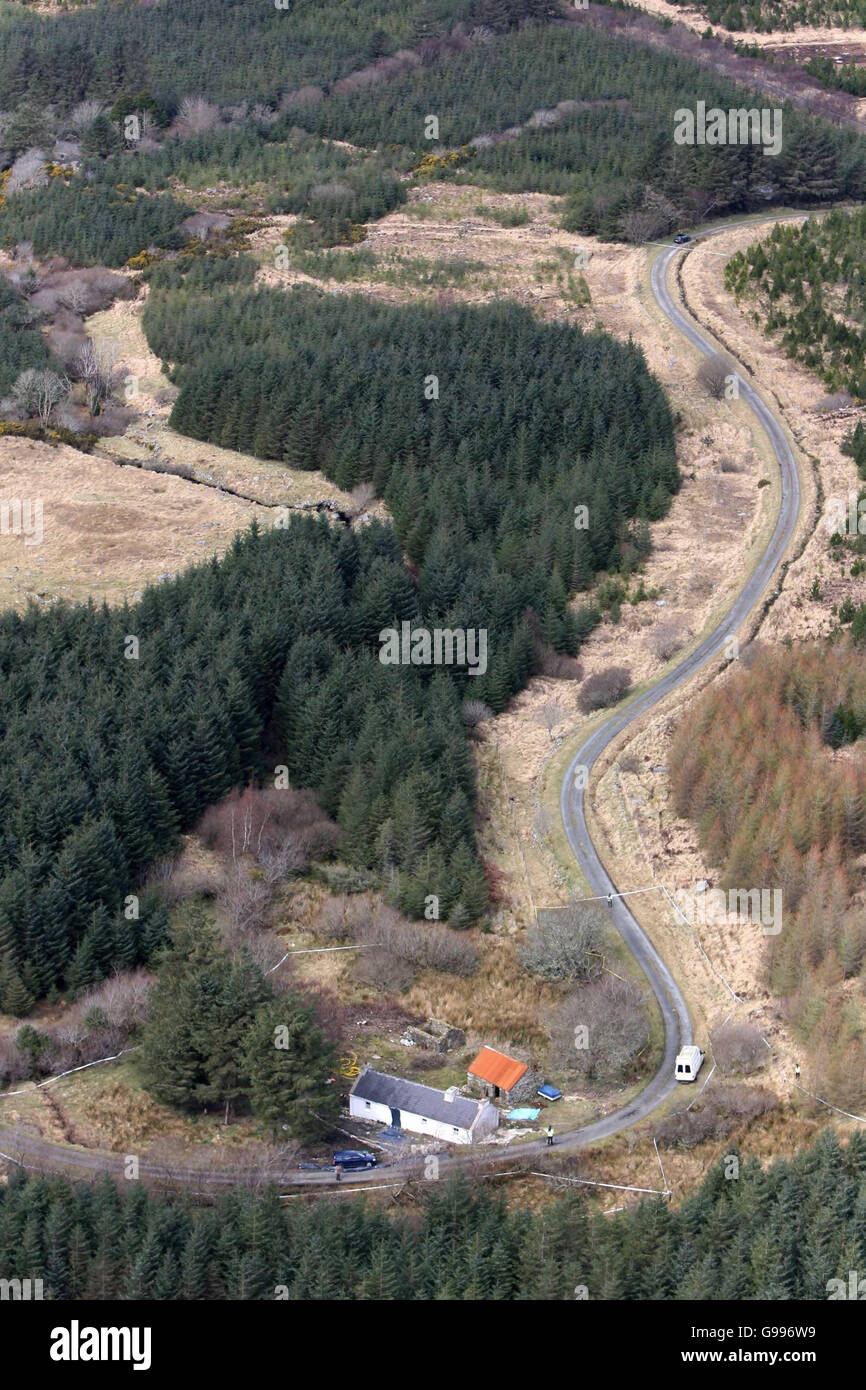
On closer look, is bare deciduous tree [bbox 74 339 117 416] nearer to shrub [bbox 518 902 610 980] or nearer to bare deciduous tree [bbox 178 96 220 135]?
bare deciduous tree [bbox 178 96 220 135]

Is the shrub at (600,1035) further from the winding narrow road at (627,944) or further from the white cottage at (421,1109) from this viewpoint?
the white cottage at (421,1109)

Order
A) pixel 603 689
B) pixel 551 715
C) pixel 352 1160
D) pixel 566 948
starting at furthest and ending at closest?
pixel 603 689 → pixel 551 715 → pixel 566 948 → pixel 352 1160

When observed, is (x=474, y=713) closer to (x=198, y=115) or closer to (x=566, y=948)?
(x=566, y=948)

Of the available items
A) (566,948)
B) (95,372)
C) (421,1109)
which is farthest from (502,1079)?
(95,372)

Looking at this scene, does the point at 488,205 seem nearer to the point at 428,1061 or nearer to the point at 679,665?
the point at 679,665

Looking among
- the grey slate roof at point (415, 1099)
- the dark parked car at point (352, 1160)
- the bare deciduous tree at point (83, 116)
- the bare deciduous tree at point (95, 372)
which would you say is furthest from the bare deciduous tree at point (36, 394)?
the dark parked car at point (352, 1160)

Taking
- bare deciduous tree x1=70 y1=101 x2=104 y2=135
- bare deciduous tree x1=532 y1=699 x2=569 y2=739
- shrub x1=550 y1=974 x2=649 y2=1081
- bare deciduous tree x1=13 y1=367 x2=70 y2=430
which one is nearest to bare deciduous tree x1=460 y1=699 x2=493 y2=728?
bare deciduous tree x1=532 y1=699 x2=569 y2=739

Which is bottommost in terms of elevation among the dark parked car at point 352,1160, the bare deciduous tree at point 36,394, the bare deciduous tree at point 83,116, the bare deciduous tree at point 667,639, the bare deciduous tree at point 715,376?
the dark parked car at point 352,1160
